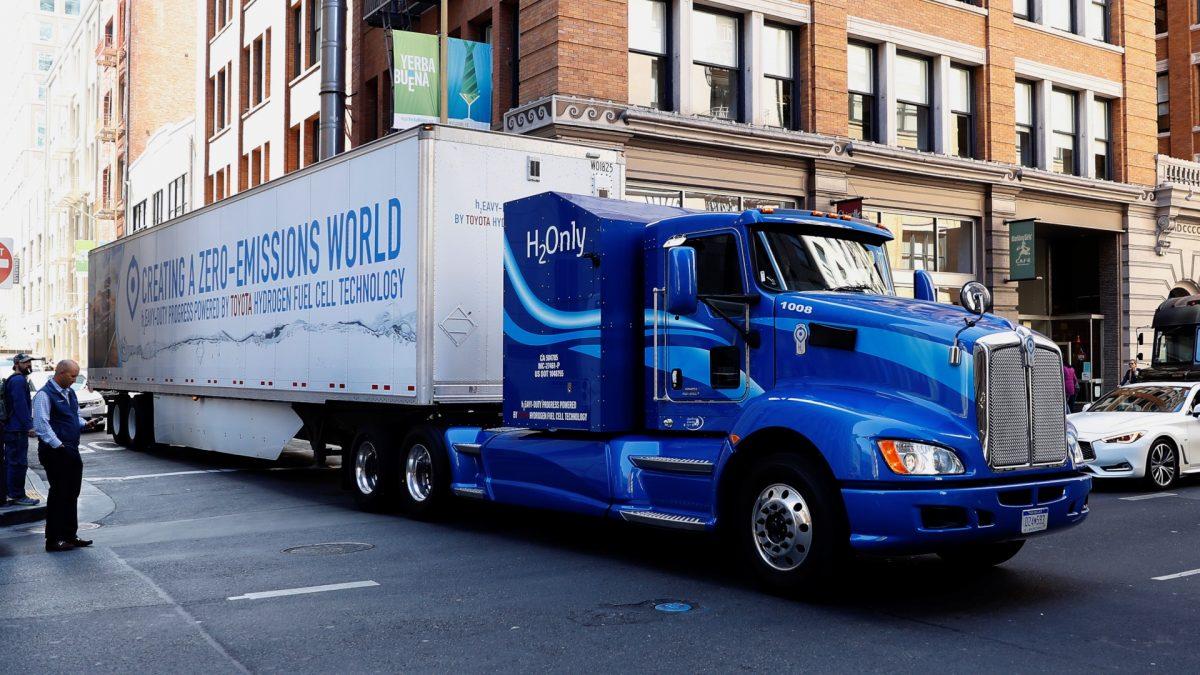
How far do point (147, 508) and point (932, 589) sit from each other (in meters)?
9.48

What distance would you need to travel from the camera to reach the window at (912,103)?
1024 inches

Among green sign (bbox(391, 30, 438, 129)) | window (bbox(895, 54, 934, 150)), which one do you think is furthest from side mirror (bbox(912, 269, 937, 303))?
window (bbox(895, 54, 934, 150))

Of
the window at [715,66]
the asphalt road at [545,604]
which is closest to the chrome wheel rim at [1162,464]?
the asphalt road at [545,604]

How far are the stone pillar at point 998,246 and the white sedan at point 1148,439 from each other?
1136cm

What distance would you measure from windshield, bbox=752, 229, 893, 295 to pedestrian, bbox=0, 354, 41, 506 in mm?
8970

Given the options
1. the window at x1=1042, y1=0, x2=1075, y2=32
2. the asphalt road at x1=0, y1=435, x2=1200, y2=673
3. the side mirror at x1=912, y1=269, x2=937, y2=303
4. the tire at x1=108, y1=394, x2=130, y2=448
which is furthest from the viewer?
the window at x1=1042, y1=0, x2=1075, y2=32

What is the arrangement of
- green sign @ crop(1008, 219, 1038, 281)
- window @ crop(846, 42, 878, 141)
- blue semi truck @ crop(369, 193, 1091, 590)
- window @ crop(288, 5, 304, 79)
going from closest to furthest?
1. blue semi truck @ crop(369, 193, 1091, 590)
2. window @ crop(846, 42, 878, 141)
3. green sign @ crop(1008, 219, 1038, 281)
4. window @ crop(288, 5, 304, 79)

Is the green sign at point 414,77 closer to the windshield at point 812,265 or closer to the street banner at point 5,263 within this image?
the street banner at point 5,263

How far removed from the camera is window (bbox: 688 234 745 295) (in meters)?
8.81

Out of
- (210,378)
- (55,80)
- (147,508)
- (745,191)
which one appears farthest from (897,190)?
(55,80)

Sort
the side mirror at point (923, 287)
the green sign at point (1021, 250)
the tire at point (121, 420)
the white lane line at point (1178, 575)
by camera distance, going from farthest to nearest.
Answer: the green sign at point (1021, 250), the tire at point (121, 420), the side mirror at point (923, 287), the white lane line at point (1178, 575)

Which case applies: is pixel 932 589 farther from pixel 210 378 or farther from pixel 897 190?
pixel 897 190

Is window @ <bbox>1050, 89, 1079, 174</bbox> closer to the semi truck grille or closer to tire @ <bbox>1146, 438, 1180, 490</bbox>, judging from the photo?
tire @ <bbox>1146, 438, 1180, 490</bbox>

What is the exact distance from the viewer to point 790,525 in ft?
25.6
